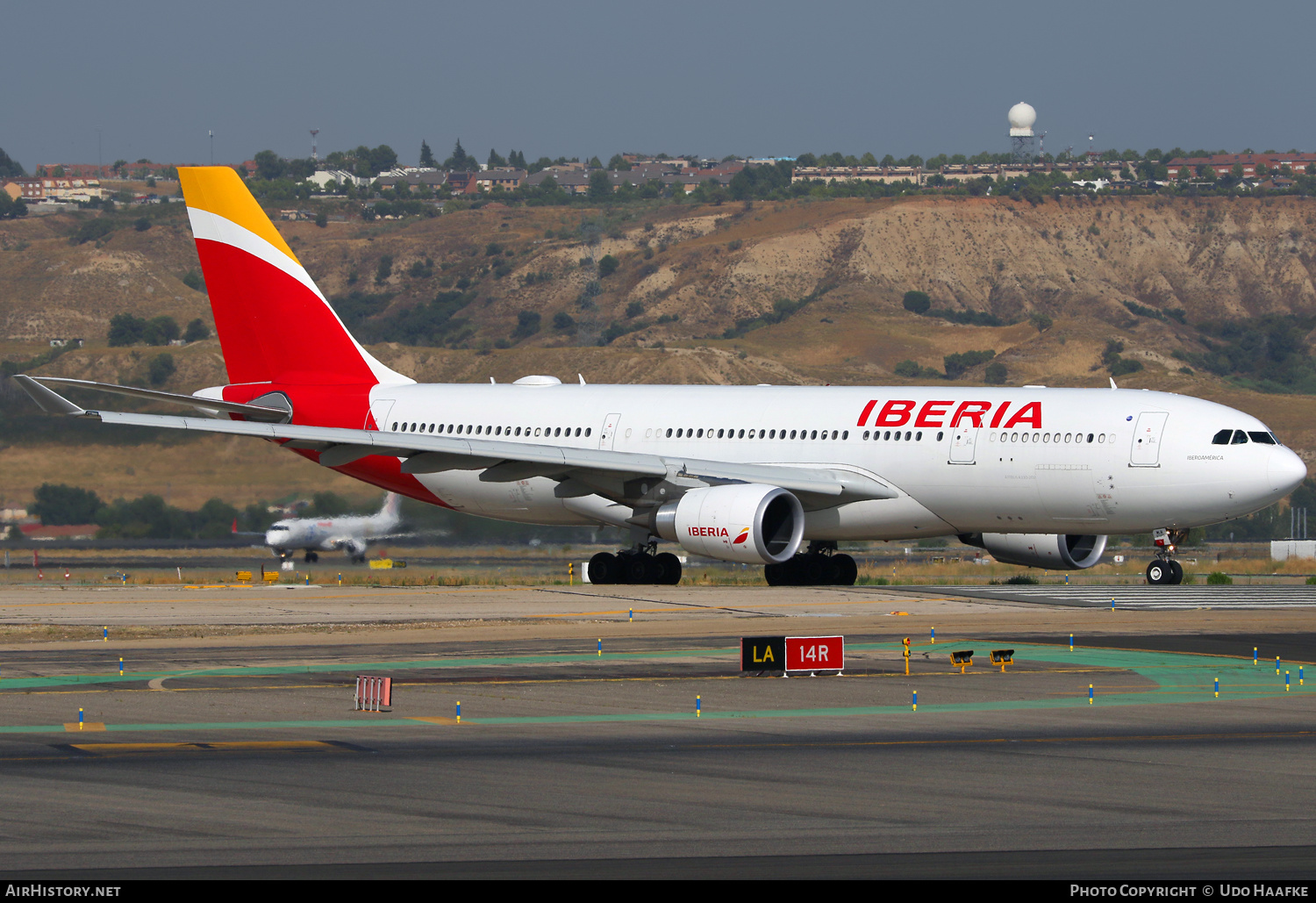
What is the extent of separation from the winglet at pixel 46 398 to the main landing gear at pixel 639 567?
11070 mm

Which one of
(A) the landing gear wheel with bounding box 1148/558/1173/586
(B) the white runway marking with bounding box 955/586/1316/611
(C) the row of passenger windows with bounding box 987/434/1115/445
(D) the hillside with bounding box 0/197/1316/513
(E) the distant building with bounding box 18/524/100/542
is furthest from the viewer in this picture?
(D) the hillside with bounding box 0/197/1316/513

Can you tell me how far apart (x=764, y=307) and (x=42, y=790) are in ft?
557

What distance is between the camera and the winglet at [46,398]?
1216 inches

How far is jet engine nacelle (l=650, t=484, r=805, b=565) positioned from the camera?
105 feet

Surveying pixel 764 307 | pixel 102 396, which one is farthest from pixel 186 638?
pixel 764 307

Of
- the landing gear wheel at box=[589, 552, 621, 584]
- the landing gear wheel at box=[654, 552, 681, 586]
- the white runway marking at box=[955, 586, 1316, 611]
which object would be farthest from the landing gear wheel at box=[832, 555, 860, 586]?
the landing gear wheel at box=[589, 552, 621, 584]

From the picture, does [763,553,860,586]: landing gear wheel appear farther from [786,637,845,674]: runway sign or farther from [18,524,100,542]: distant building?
[18,524,100,542]: distant building

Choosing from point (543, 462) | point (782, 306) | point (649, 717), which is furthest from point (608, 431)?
point (782, 306)

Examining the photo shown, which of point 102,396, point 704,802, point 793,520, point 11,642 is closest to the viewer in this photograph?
point 704,802

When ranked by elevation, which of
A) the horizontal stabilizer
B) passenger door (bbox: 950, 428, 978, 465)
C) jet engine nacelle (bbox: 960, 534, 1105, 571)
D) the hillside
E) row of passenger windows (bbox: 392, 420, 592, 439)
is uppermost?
the hillside

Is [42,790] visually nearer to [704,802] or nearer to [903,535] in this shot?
[704,802]

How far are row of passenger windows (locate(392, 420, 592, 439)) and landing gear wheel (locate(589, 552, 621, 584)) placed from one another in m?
→ 2.84

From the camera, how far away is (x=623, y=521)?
37062 millimetres
